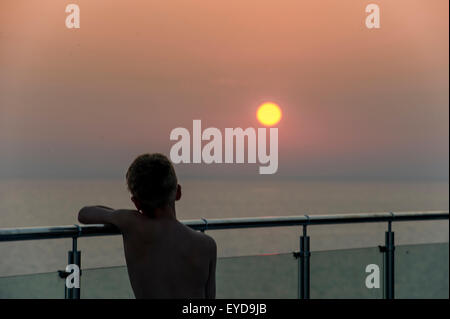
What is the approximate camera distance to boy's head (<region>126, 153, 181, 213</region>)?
2582mm

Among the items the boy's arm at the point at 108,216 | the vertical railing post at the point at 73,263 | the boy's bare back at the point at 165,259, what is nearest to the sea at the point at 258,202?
the vertical railing post at the point at 73,263

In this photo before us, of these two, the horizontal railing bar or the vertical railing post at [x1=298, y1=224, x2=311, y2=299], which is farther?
the vertical railing post at [x1=298, y1=224, x2=311, y2=299]

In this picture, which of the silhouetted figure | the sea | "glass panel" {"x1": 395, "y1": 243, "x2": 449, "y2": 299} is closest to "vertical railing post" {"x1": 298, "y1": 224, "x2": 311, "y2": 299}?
"glass panel" {"x1": 395, "y1": 243, "x2": 449, "y2": 299}

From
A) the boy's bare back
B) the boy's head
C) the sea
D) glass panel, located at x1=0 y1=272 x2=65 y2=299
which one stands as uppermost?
the boy's head

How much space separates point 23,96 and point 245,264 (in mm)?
44607

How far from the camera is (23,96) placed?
46.4 meters

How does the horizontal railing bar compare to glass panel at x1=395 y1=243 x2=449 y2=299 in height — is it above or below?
above

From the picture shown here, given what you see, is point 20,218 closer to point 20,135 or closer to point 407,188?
point 20,135

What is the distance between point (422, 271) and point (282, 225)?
163 centimetres

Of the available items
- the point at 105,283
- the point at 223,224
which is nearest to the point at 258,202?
the point at 223,224

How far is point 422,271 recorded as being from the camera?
201 inches

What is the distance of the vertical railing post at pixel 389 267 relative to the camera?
4.82 m

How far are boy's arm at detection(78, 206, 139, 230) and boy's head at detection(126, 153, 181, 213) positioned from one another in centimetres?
9

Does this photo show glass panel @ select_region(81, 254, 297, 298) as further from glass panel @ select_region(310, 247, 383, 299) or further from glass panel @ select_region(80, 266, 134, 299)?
glass panel @ select_region(310, 247, 383, 299)
